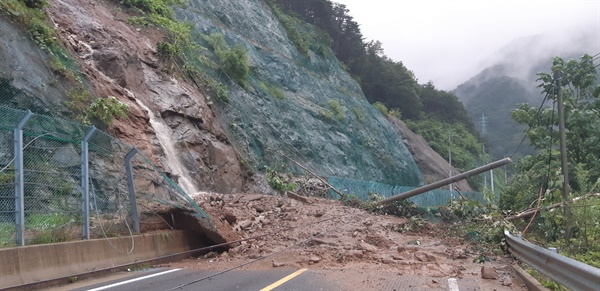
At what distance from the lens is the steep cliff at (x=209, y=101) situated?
54.4 feet

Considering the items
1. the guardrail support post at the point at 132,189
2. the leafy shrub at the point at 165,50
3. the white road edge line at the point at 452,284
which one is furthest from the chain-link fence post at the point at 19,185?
the leafy shrub at the point at 165,50

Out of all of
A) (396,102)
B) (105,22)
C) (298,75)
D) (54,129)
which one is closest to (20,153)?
(54,129)

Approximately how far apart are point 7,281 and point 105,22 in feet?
53.4

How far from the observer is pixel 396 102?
65562 millimetres

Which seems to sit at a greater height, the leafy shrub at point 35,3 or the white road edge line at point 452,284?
the leafy shrub at point 35,3

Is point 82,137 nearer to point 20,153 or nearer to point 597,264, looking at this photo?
point 20,153

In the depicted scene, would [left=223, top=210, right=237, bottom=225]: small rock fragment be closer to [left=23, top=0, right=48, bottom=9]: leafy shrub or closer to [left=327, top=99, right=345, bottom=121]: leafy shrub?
[left=23, top=0, right=48, bottom=9]: leafy shrub

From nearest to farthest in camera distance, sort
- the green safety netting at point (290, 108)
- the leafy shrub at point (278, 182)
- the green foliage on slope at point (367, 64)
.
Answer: the leafy shrub at point (278, 182) < the green safety netting at point (290, 108) < the green foliage on slope at point (367, 64)

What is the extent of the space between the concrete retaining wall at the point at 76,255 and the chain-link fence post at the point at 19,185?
313 mm

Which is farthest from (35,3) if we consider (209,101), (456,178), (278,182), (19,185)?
(456,178)

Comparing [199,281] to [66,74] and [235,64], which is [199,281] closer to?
[66,74]

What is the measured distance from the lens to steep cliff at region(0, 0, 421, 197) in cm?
1659

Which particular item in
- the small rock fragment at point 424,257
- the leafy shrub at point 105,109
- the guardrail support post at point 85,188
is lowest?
the small rock fragment at point 424,257

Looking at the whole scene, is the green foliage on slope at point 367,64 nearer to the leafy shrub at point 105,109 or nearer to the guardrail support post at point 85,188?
the leafy shrub at point 105,109
